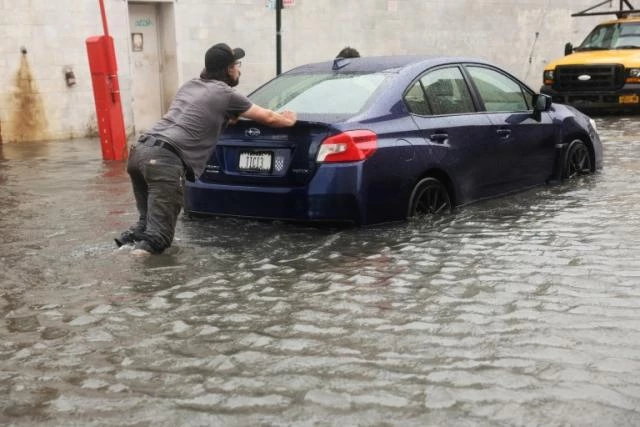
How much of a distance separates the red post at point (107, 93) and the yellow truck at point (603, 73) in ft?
30.1

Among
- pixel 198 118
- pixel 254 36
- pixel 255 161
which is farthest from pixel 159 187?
pixel 254 36

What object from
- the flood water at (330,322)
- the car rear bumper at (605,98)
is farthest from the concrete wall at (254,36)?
the flood water at (330,322)

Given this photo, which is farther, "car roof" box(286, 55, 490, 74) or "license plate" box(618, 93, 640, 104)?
"license plate" box(618, 93, 640, 104)

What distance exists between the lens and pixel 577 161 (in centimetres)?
956

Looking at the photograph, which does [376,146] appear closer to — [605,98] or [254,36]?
[605,98]

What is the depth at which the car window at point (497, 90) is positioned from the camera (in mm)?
8242

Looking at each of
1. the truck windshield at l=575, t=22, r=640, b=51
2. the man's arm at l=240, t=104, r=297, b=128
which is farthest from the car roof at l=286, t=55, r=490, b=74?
the truck windshield at l=575, t=22, r=640, b=51

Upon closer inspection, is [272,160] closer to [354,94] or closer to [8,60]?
[354,94]

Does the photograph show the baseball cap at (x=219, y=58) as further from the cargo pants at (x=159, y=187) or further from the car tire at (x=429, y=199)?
the car tire at (x=429, y=199)

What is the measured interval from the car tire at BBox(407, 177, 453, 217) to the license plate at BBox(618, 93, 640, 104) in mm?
10730

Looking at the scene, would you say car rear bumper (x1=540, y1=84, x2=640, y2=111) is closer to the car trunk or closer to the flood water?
the flood water

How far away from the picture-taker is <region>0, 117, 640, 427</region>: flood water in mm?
3742

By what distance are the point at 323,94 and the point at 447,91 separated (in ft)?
3.83

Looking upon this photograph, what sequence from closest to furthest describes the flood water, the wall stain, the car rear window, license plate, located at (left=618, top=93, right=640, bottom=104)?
the flood water → the car rear window → the wall stain → license plate, located at (left=618, top=93, right=640, bottom=104)
